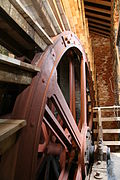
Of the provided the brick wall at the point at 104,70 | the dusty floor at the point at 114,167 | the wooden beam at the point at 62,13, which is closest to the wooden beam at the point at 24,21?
the wooden beam at the point at 62,13

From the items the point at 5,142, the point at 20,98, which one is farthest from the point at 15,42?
the point at 5,142

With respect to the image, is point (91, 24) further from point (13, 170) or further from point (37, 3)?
point (13, 170)

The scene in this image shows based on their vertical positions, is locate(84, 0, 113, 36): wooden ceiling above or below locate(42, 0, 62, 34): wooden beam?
above

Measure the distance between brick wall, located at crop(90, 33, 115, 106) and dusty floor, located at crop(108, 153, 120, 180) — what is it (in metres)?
3.20

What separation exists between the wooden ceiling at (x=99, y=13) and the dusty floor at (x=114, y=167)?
470cm

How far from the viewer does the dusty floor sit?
2.12 m

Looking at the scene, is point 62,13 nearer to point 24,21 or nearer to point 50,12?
point 50,12

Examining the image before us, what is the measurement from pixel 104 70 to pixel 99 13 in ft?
8.07

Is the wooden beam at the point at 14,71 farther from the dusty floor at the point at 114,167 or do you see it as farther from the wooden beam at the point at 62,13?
the dusty floor at the point at 114,167

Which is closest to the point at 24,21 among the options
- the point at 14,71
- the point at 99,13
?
the point at 14,71

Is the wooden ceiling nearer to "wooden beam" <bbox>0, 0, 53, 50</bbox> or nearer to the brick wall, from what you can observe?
the brick wall

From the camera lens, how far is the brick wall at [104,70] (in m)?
5.85

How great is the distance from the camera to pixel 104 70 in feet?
20.3

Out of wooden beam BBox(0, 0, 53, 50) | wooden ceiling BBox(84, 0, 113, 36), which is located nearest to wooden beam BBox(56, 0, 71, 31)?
wooden beam BBox(0, 0, 53, 50)
